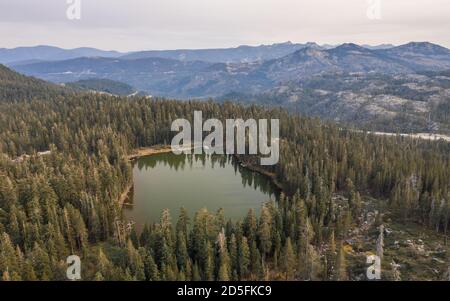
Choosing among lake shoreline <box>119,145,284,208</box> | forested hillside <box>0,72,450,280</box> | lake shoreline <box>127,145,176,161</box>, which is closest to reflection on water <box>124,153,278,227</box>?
lake shoreline <box>119,145,284,208</box>

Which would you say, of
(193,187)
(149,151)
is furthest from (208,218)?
(149,151)

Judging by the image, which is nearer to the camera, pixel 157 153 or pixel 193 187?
pixel 193 187

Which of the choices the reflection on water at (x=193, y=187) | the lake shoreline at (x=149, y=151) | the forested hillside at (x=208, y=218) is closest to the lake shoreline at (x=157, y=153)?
the lake shoreline at (x=149, y=151)

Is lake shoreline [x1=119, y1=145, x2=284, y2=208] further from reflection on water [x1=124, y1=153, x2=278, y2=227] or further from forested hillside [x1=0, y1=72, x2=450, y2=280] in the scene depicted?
forested hillside [x1=0, y1=72, x2=450, y2=280]

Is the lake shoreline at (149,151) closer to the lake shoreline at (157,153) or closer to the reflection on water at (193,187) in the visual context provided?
the lake shoreline at (157,153)

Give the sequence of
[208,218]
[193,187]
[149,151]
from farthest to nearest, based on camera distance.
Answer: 1. [149,151]
2. [193,187]
3. [208,218]

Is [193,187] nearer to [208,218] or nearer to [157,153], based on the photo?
[208,218]
